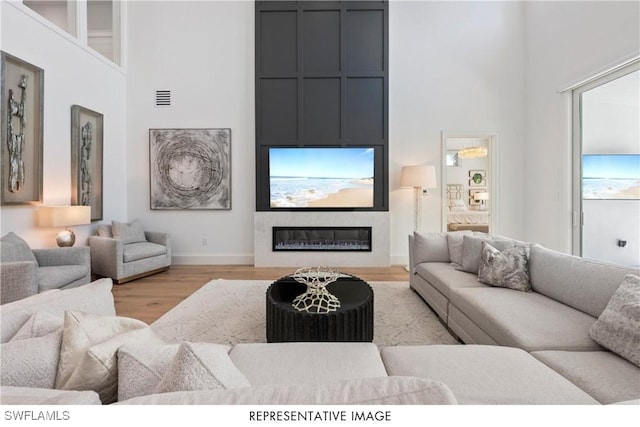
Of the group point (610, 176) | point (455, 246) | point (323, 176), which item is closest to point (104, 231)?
point (323, 176)

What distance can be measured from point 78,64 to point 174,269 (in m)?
3.14

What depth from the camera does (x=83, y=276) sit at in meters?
2.95

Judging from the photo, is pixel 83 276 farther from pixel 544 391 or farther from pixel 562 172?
pixel 562 172

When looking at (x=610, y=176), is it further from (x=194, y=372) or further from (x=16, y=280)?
(x=16, y=280)

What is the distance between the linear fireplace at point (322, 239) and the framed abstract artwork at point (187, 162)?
1.35m

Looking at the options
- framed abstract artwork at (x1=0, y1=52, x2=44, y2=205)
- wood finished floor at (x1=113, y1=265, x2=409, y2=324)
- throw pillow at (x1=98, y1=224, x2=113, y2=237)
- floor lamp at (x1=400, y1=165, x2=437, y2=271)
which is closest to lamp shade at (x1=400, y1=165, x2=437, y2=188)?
floor lamp at (x1=400, y1=165, x2=437, y2=271)

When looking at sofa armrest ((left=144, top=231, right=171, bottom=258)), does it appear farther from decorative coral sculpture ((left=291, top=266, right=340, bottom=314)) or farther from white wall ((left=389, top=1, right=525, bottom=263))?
white wall ((left=389, top=1, right=525, bottom=263))

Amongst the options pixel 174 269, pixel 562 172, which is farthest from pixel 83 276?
pixel 562 172

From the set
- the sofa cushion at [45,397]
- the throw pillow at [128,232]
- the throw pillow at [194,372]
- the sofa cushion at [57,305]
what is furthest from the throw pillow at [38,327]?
the throw pillow at [128,232]

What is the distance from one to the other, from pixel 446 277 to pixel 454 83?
148 inches

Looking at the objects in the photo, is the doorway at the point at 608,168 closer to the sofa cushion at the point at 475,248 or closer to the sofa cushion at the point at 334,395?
the sofa cushion at the point at 475,248

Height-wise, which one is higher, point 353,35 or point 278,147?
point 353,35

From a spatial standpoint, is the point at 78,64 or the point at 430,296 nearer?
the point at 430,296

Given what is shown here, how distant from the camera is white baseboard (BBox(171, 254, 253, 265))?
4.74 metres
